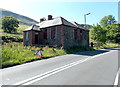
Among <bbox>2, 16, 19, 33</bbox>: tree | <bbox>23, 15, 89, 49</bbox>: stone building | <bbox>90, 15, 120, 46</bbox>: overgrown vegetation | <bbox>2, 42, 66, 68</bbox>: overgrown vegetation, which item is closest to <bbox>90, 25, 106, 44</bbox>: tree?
<bbox>90, 15, 120, 46</bbox>: overgrown vegetation

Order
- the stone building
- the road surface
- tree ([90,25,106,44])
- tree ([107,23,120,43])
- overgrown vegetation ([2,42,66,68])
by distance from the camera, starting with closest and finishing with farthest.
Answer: the road surface < overgrown vegetation ([2,42,66,68]) < the stone building < tree ([90,25,106,44]) < tree ([107,23,120,43])

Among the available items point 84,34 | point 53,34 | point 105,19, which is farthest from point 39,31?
point 105,19

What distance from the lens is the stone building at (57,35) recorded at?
21.6 m

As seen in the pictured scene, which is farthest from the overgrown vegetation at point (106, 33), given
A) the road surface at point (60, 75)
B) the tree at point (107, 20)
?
the road surface at point (60, 75)

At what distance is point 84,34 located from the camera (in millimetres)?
28406

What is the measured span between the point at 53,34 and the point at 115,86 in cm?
1908

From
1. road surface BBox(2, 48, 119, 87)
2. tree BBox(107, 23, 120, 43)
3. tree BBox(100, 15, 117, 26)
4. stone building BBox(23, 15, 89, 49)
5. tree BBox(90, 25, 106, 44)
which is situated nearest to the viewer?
road surface BBox(2, 48, 119, 87)

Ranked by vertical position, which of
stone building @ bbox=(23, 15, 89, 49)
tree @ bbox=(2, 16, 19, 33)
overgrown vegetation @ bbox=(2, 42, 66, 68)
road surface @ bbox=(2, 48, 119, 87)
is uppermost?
tree @ bbox=(2, 16, 19, 33)

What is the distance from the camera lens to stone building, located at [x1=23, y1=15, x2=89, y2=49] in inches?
851

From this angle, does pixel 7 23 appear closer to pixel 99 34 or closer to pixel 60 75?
pixel 99 34

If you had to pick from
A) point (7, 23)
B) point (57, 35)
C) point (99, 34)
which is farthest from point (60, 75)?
point (7, 23)

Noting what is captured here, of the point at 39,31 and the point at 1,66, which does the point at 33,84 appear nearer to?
the point at 1,66

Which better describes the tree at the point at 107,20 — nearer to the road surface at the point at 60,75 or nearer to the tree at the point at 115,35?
the tree at the point at 115,35

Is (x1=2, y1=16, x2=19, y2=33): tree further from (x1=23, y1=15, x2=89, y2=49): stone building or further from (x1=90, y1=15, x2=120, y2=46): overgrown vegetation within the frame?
(x1=90, y1=15, x2=120, y2=46): overgrown vegetation
